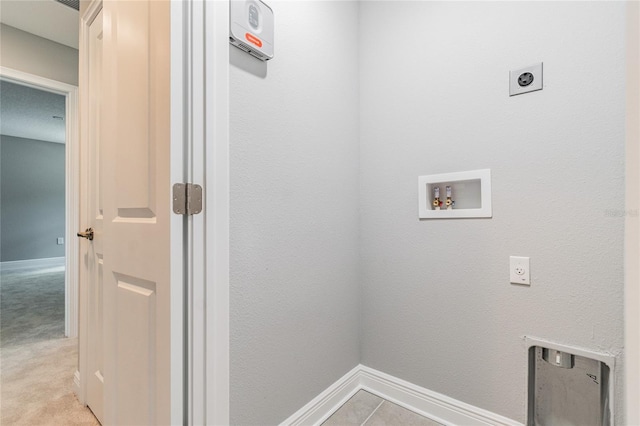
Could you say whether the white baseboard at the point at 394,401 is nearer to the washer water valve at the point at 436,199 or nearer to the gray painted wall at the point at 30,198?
the washer water valve at the point at 436,199

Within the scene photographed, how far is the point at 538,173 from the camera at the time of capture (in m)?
1.17

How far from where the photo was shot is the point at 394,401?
1512 millimetres

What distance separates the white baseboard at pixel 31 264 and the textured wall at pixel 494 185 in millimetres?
7341

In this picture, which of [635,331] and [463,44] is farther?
[463,44]

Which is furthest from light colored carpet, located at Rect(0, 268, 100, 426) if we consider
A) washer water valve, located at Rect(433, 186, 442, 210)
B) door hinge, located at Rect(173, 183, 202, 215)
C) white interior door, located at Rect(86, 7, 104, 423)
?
washer water valve, located at Rect(433, 186, 442, 210)

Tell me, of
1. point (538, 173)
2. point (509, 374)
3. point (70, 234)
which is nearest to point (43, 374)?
point (70, 234)

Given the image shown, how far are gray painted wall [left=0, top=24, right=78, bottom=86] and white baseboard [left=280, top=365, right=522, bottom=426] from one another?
3169 mm

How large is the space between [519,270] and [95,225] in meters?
2.03

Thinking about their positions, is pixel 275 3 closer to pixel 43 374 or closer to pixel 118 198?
pixel 118 198

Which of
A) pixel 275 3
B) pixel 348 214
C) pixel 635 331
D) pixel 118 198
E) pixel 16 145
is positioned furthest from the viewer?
pixel 16 145

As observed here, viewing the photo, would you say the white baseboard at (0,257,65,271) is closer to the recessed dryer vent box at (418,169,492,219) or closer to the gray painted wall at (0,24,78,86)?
the gray painted wall at (0,24,78,86)

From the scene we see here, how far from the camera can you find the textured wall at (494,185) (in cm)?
106

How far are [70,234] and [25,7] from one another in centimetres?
176

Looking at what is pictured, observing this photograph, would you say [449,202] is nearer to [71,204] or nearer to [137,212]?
[137,212]
